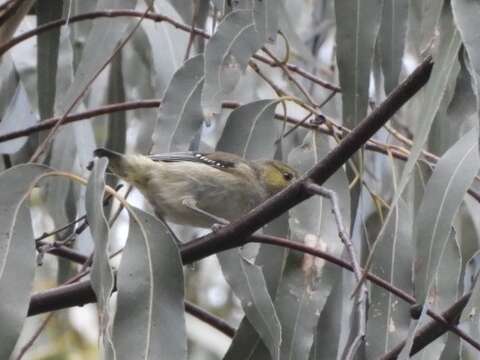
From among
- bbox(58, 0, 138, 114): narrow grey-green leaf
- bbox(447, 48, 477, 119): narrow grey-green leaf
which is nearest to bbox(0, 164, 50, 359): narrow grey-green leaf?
bbox(58, 0, 138, 114): narrow grey-green leaf

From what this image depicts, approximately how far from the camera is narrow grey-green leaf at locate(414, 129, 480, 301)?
2.18m

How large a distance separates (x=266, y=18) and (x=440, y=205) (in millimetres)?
771

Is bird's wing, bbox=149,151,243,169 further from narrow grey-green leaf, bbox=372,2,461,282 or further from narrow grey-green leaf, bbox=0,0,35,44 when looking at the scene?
narrow grey-green leaf, bbox=372,2,461,282

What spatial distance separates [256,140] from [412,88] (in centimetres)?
100

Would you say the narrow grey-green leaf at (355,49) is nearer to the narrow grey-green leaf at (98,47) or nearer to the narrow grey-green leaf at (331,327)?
the narrow grey-green leaf at (331,327)

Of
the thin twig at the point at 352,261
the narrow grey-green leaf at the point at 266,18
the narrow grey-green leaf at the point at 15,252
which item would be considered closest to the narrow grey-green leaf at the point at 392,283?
the thin twig at the point at 352,261

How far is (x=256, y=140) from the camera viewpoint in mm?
3004

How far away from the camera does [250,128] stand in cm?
299

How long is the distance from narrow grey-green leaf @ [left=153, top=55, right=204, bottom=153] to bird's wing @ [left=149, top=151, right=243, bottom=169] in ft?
1.19

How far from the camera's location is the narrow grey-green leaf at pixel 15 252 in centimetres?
213

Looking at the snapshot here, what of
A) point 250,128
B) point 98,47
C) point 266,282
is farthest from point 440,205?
point 98,47

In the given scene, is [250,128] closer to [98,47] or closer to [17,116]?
[98,47]

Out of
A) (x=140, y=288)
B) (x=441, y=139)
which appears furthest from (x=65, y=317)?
(x=140, y=288)

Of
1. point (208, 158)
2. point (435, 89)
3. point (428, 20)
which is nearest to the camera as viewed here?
point (435, 89)
